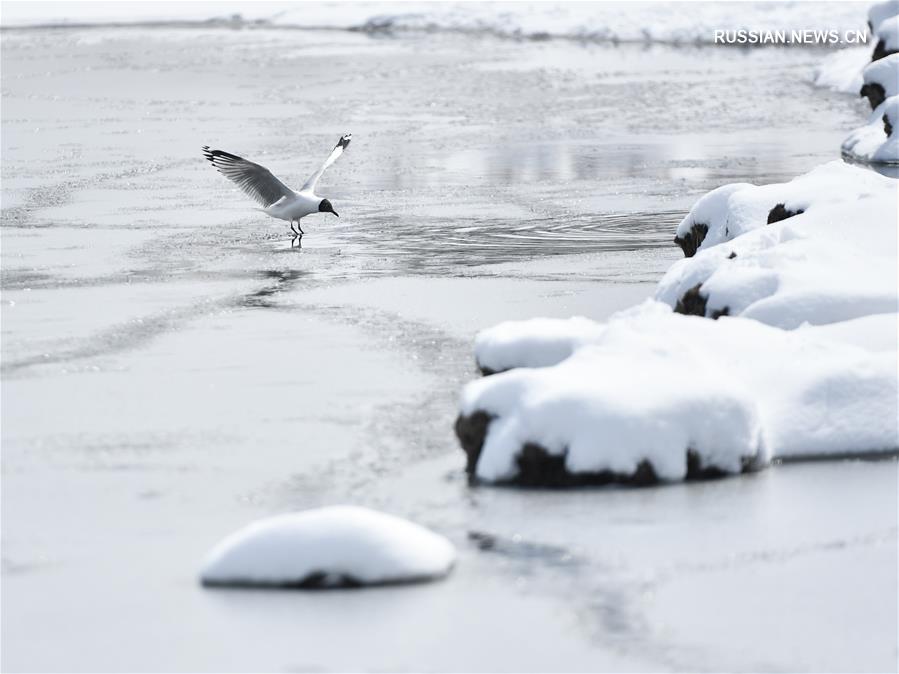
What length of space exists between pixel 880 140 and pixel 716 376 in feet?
44.7

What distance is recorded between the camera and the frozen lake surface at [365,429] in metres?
5.18

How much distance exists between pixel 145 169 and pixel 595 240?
7.51 meters

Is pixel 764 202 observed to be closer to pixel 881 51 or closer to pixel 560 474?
pixel 560 474

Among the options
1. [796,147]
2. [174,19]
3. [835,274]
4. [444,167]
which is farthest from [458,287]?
[174,19]

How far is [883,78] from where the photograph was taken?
20.8m

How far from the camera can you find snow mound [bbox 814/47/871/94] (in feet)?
99.2

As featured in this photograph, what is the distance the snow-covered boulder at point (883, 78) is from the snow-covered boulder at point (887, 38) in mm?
1252

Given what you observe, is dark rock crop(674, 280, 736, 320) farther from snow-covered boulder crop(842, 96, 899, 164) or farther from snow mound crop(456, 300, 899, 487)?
snow-covered boulder crop(842, 96, 899, 164)

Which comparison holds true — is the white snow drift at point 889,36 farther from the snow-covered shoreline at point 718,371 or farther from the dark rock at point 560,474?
the dark rock at point 560,474

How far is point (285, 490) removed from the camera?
6.71 meters

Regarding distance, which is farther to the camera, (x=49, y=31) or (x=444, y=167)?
(x=49, y=31)

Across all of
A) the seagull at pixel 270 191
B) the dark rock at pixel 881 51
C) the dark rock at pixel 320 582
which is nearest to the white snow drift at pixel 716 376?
the dark rock at pixel 320 582

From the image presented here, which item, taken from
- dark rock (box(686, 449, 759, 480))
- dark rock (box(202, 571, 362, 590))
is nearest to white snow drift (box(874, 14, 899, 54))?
dark rock (box(686, 449, 759, 480))

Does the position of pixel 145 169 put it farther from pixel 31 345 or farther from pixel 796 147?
pixel 31 345
